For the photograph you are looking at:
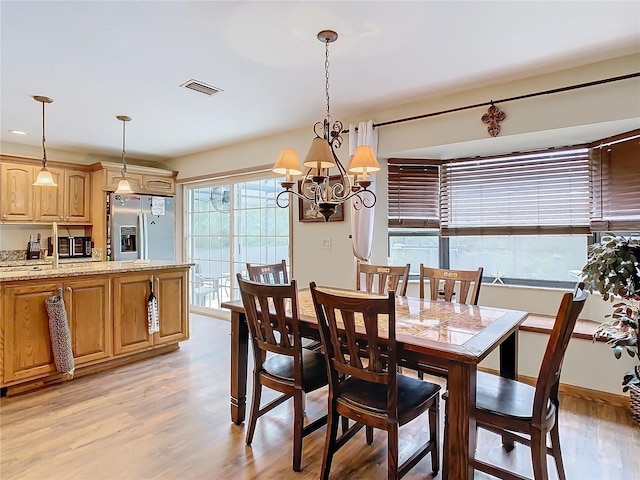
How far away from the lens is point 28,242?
4.99 metres

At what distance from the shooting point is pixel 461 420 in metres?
1.59

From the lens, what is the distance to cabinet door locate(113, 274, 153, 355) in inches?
134

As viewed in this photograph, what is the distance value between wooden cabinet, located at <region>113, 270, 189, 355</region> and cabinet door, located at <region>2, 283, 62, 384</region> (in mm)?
531

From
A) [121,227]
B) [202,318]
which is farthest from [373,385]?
[121,227]

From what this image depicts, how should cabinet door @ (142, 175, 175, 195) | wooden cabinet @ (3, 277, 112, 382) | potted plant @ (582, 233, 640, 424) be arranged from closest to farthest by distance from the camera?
potted plant @ (582, 233, 640, 424) < wooden cabinet @ (3, 277, 112, 382) < cabinet door @ (142, 175, 175, 195)

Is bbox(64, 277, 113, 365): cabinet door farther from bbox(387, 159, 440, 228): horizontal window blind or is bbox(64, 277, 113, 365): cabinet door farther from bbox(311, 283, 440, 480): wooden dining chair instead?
bbox(387, 159, 440, 228): horizontal window blind

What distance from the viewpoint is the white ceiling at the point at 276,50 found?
6.56ft

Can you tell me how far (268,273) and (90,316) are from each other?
63.9 inches

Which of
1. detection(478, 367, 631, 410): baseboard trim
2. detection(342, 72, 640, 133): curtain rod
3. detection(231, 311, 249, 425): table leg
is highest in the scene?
detection(342, 72, 640, 133): curtain rod

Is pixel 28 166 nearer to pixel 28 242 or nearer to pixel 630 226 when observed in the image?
pixel 28 242

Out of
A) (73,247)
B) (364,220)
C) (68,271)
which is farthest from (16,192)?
(364,220)

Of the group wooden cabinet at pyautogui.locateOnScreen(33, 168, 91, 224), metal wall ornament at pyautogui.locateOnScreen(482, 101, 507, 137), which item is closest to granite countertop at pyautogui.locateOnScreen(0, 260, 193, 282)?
wooden cabinet at pyautogui.locateOnScreen(33, 168, 91, 224)

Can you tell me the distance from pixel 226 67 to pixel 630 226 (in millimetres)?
3226

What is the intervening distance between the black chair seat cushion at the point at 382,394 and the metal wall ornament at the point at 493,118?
2.10 meters
